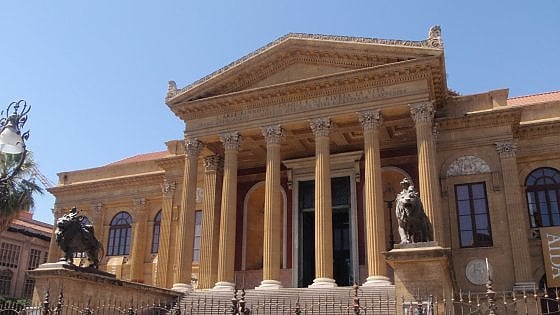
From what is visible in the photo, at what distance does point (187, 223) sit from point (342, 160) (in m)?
7.82

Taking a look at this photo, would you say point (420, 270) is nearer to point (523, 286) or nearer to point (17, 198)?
point (523, 286)

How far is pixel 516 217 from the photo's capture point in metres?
22.4

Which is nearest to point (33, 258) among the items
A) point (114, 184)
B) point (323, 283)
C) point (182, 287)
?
point (114, 184)

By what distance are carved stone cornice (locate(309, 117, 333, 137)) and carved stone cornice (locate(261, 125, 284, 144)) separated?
1523mm

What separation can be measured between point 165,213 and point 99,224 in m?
6.27

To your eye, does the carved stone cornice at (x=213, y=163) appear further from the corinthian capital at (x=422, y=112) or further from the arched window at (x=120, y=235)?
the corinthian capital at (x=422, y=112)

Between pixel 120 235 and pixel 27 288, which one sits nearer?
pixel 120 235

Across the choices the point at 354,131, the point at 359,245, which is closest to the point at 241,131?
the point at 354,131

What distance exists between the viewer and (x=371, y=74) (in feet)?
72.7

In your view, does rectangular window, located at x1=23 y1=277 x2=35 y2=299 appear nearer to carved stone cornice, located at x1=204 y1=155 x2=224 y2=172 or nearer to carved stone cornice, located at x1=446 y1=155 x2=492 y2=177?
carved stone cornice, located at x1=204 y1=155 x2=224 y2=172

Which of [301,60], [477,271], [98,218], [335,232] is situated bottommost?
[477,271]

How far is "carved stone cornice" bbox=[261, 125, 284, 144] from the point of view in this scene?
23.5 metres

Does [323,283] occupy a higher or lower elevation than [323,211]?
lower

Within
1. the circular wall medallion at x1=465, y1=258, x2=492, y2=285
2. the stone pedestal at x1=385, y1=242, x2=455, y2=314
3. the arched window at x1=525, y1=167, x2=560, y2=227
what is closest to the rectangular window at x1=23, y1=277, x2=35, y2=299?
the circular wall medallion at x1=465, y1=258, x2=492, y2=285
